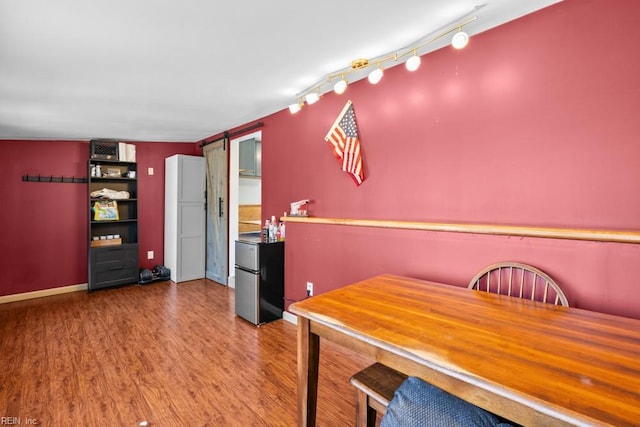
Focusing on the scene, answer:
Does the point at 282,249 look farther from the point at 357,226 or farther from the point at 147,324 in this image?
the point at 147,324

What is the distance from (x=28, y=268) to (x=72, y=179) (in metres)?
1.23

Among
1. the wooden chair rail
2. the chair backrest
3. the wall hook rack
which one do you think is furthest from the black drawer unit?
the chair backrest

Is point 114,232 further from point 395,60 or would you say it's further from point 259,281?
point 395,60

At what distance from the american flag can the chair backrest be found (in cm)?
118

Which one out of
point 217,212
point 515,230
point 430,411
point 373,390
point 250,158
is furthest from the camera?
point 250,158

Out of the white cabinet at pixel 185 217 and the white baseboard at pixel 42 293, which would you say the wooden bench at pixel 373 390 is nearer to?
the white cabinet at pixel 185 217

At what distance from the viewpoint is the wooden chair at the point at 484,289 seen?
1.19 m

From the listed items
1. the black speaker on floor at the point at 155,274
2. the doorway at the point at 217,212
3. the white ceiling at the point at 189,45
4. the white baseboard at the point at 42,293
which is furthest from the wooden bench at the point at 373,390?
the white baseboard at the point at 42,293

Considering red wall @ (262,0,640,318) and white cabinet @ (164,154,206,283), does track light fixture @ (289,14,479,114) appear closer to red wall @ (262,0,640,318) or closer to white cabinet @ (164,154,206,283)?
red wall @ (262,0,640,318)

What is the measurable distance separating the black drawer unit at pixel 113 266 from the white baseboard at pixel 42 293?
0.93 feet

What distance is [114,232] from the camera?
4.61 metres

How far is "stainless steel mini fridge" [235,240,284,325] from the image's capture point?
3.01 m

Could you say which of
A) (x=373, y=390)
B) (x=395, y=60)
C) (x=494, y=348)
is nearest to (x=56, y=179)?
(x=395, y=60)

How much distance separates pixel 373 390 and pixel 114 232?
4728mm
